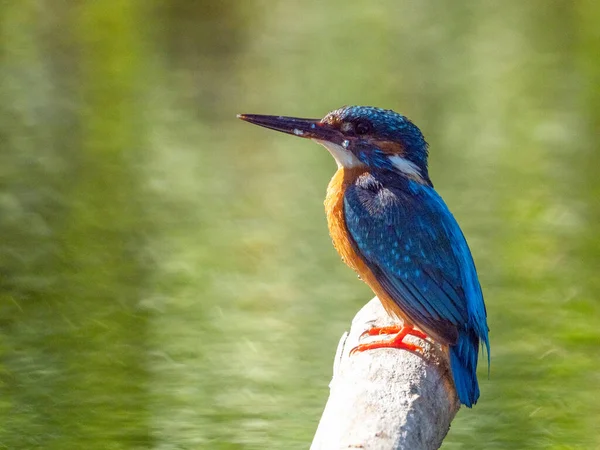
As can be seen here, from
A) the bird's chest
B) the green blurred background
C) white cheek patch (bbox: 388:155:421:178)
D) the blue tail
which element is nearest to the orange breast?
the bird's chest

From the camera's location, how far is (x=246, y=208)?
860 centimetres

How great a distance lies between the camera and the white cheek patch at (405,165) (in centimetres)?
440

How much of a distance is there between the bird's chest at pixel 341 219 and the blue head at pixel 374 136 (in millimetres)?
91

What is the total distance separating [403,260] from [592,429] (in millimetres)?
1877

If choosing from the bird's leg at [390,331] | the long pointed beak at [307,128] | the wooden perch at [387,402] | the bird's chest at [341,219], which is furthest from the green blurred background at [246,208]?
the wooden perch at [387,402]

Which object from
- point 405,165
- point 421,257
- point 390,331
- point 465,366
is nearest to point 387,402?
point 465,366

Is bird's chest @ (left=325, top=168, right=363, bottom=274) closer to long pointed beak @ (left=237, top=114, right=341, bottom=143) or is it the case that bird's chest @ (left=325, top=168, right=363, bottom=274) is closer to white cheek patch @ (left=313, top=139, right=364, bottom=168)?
white cheek patch @ (left=313, top=139, right=364, bottom=168)

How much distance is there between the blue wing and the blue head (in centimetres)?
6

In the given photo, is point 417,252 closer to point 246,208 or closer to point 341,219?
point 341,219

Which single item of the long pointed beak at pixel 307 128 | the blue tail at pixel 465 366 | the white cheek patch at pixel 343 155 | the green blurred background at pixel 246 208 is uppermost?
the green blurred background at pixel 246 208

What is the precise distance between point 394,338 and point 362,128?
3.14 feet

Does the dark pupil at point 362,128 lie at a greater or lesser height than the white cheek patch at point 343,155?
greater

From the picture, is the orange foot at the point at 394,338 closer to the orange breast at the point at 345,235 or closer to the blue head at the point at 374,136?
the orange breast at the point at 345,235

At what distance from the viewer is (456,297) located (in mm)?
3934
